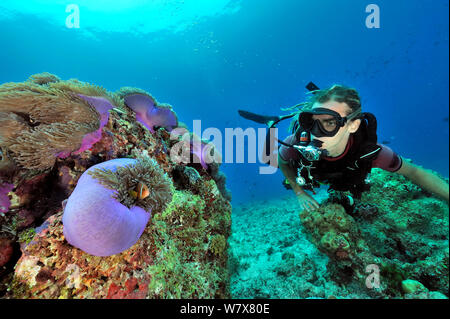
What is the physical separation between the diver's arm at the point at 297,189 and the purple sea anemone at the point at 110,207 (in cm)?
249

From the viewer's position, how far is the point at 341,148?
303 centimetres

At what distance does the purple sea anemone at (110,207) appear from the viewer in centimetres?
121

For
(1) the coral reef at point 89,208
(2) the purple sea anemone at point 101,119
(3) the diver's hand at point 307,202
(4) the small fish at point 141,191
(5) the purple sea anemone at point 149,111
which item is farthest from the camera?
(3) the diver's hand at point 307,202

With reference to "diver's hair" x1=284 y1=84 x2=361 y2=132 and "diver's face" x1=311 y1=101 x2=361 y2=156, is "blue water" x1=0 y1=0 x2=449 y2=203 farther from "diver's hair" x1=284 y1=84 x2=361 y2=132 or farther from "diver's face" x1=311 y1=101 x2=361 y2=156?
"diver's hair" x1=284 y1=84 x2=361 y2=132

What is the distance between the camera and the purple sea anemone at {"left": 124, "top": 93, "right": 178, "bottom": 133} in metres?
2.75

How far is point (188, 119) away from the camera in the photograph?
8238cm

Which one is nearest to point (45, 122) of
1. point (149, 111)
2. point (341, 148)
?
point (149, 111)

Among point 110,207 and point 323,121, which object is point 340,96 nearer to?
point 323,121

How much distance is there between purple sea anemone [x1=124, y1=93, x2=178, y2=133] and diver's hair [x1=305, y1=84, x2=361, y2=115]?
2.27 meters

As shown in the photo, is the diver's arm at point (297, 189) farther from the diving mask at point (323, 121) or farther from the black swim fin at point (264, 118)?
the diving mask at point (323, 121)

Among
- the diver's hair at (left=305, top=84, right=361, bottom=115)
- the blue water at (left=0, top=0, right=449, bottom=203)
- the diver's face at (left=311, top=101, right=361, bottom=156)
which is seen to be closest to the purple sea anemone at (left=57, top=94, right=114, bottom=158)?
the diver's face at (left=311, top=101, right=361, bottom=156)

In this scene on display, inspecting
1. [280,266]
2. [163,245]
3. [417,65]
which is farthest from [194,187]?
[417,65]

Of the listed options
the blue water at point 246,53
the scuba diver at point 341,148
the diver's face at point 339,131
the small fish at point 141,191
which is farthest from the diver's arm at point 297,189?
the blue water at point 246,53

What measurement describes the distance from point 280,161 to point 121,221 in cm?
302
